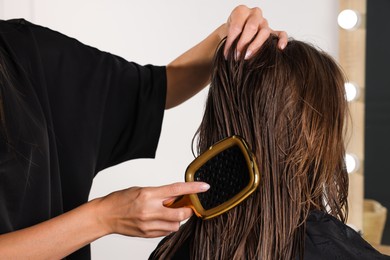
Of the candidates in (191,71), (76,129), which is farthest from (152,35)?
(76,129)

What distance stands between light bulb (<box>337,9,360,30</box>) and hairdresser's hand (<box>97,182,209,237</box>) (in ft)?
3.69

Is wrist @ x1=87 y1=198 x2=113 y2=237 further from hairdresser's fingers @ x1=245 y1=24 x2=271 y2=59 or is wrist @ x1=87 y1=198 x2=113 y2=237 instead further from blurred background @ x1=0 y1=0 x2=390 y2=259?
blurred background @ x1=0 y1=0 x2=390 y2=259

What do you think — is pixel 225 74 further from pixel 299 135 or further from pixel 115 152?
pixel 115 152

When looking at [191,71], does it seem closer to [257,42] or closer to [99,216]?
[257,42]

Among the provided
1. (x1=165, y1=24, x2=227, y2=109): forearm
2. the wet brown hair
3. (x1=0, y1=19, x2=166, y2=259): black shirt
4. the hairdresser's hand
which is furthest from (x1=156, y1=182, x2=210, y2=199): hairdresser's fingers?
(x1=165, y1=24, x2=227, y2=109): forearm

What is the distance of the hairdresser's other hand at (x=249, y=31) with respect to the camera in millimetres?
1126

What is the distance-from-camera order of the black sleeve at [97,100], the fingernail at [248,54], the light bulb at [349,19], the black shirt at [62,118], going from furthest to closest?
the light bulb at [349,19], the black sleeve at [97,100], the black shirt at [62,118], the fingernail at [248,54]

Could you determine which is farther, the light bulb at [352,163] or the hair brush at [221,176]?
the light bulb at [352,163]

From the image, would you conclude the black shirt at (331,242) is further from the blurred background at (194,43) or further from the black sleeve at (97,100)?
the blurred background at (194,43)

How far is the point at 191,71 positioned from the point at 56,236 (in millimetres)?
589

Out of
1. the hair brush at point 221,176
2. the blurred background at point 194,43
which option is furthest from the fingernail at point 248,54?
the blurred background at point 194,43

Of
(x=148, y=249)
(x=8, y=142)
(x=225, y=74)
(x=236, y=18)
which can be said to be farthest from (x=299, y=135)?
(x=148, y=249)

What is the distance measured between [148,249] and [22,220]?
2.91 ft

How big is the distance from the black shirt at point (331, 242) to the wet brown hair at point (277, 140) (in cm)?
2
